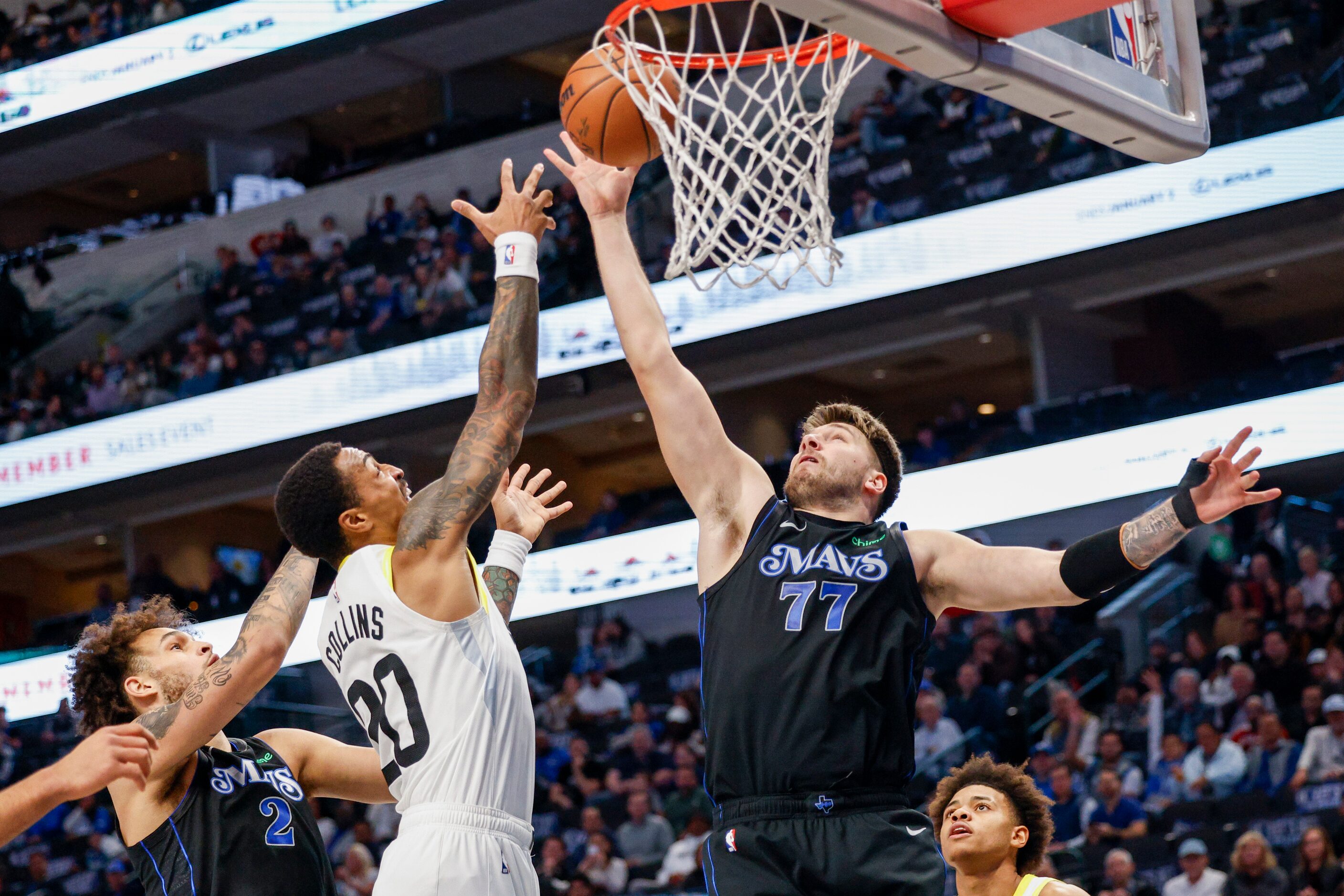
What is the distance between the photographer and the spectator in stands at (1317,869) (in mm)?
7812

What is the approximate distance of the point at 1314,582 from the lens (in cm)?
1095

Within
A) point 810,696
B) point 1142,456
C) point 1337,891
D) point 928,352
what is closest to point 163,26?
point 928,352

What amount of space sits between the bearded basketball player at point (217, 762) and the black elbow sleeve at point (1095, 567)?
1.83 m

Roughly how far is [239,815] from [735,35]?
19.5 feet

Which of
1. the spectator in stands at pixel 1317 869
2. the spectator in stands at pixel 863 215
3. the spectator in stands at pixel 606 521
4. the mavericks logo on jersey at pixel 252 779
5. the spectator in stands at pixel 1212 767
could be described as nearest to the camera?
the mavericks logo on jersey at pixel 252 779

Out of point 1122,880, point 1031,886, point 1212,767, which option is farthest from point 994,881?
point 1212,767

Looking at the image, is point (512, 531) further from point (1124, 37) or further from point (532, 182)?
point (1124, 37)

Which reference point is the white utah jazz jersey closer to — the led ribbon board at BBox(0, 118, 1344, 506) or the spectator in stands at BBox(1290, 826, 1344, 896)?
the spectator in stands at BBox(1290, 826, 1344, 896)

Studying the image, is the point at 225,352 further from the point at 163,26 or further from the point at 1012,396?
the point at 1012,396

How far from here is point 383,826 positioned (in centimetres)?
1284

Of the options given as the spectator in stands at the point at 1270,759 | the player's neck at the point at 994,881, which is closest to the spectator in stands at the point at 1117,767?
the spectator in stands at the point at 1270,759

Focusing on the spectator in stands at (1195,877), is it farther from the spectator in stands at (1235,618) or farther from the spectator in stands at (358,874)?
the spectator in stands at (358,874)

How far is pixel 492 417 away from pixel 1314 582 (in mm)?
9030

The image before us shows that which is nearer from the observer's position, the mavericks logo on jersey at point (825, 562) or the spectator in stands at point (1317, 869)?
the mavericks logo on jersey at point (825, 562)
